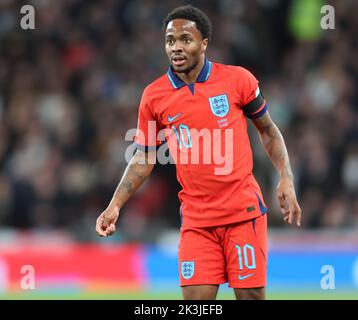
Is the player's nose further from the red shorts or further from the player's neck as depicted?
the red shorts

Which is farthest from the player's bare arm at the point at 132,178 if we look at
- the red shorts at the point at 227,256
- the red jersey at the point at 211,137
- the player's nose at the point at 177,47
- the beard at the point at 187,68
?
the player's nose at the point at 177,47

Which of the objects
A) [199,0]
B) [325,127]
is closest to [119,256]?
[325,127]

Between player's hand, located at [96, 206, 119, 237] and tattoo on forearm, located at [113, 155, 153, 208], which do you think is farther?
tattoo on forearm, located at [113, 155, 153, 208]

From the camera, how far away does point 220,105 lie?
6.27 meters

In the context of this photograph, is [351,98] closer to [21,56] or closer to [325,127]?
[325,127]

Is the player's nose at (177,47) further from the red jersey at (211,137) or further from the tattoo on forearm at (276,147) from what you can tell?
the tattoo on forearm at (276,147)

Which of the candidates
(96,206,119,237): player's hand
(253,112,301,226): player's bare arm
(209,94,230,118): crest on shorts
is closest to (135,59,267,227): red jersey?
(209,94,230,118): crest on shorts

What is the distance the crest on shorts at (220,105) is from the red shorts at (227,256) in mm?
749

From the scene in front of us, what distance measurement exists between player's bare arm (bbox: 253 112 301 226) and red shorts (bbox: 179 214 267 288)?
0.23m

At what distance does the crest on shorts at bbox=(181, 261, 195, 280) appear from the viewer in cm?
620

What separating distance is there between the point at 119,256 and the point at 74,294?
75 centimetres

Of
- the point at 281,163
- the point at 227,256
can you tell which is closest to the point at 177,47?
the point at 281,163

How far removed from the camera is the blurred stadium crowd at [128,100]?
12625mm

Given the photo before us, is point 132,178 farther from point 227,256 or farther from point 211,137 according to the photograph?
point 227,256
